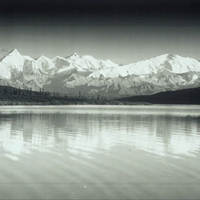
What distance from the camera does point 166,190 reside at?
18.0 m

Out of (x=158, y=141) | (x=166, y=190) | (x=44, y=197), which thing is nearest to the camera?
(x=44, y=197)

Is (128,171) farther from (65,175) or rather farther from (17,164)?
(17,164)

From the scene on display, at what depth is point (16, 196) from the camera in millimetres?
16578

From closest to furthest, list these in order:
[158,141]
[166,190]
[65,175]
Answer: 1. [166,190]
2. [65,175]
3. [158,141]

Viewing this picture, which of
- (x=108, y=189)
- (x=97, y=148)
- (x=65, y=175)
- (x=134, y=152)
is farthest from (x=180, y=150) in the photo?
(x=108, y=189)

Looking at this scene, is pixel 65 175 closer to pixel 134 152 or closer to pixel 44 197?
pixel 44 197

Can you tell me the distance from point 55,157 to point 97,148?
6.73 meters

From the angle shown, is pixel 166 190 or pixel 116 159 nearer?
pixel 166 190

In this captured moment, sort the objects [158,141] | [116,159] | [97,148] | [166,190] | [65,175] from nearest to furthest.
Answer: [166,190] → [65,175] → [116,159] → [97,148] → [158,141]

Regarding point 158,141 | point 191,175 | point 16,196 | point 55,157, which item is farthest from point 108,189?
point 158,141

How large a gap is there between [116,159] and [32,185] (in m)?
10.1

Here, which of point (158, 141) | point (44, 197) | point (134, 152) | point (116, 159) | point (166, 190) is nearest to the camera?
point (44, 197)

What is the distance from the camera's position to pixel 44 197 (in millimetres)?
16453

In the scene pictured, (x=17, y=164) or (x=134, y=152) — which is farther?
(x=134, y=152)
